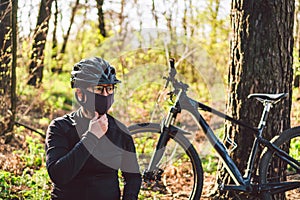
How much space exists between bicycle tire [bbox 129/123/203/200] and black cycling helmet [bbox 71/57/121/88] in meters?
1.41

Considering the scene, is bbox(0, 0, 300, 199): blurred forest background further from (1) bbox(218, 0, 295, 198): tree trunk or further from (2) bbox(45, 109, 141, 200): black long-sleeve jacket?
(2) bbox(45, 109, 141, 200): black long-sleeve jacket

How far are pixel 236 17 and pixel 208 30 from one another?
5071mm

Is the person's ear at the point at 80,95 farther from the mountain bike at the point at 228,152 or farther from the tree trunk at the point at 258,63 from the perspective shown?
the tree trunk at the point at 258,63

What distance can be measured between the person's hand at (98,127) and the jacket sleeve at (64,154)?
2 cm

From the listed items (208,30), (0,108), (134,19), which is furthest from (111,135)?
(208,30)

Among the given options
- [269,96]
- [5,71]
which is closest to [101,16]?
[5,71]

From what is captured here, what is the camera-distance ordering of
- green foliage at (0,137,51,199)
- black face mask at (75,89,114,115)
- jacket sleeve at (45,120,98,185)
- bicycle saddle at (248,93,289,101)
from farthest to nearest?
green foliage at (0,137,51,199), bicycle saddle at (248,93,289,101), black face mask at (75,89,114,115), jacket sleeve at (45,120,98,185)

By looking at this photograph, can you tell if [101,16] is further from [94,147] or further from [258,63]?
[94,147]

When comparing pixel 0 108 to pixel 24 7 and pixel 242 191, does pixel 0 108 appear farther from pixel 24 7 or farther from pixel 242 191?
pixel 242 191

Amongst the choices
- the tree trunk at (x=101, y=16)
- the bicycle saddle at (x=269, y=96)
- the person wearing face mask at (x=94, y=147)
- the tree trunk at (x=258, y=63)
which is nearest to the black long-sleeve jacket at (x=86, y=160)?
the person wearing face mask at (x=94, y=147)

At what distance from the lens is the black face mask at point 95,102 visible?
108 inches

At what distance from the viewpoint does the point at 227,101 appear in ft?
14.6

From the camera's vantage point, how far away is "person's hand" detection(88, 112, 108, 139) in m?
2.62

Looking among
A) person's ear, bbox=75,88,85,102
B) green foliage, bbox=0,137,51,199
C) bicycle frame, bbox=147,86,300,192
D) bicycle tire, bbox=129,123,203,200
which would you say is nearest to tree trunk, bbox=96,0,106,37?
bicycle tire, bbox=129,123,203,200
